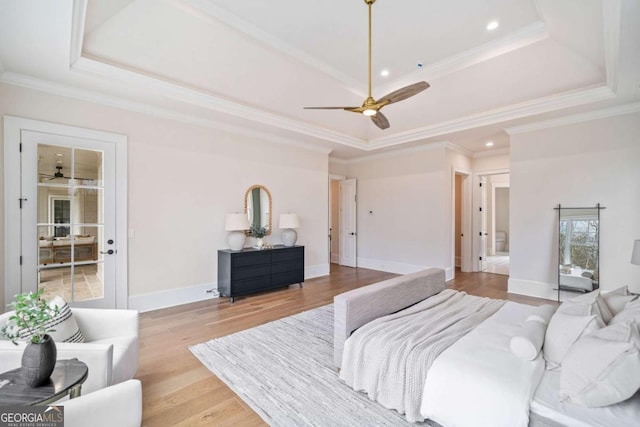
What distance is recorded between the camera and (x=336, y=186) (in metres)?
8.50

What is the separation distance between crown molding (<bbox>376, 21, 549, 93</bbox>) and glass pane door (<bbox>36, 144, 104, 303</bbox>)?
4.48 metres

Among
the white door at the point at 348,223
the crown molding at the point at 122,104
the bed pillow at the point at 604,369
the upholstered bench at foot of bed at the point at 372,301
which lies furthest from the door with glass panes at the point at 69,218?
the white door at the point at 348,223

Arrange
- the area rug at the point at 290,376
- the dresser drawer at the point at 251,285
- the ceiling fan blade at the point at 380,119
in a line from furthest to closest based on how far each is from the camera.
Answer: the dresser drawer at the point at 251,285 → the ceiling fan blade at the point at 380,119 → the area rug at the point at 290,376

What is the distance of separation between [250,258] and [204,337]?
63.7 inches

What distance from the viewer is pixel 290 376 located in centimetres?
250

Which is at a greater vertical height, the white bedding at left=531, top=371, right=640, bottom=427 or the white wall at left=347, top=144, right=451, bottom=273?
the white wall at left=347, top=144, right=451, bottom=273

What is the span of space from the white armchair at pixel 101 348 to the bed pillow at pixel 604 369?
2.51 metres

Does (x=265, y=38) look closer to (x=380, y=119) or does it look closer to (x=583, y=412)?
(x=380, y=119)

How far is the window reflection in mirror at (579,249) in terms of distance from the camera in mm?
4363

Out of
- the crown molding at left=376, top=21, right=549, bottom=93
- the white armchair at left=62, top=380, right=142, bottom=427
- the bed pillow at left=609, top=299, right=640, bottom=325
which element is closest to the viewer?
the white armchair at left=62, top=380, right=142, bottom=427

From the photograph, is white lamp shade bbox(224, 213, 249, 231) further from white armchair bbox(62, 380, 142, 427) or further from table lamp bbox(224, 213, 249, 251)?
white armchair bbox(62, 380, 142, 427)

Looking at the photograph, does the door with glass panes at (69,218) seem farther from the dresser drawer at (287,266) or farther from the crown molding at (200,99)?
the dresser drawer at (287,266)

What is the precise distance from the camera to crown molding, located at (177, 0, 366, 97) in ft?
9.91

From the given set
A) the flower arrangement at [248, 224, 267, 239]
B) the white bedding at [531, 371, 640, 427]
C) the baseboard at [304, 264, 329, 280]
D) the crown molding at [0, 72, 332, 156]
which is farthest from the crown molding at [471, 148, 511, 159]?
the white bedding at [531, 371, 640, 427]
